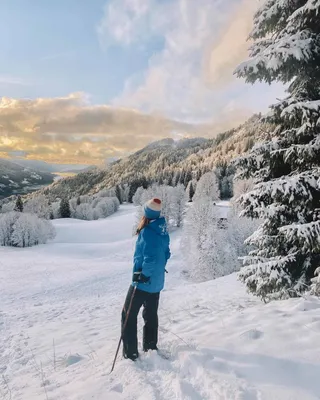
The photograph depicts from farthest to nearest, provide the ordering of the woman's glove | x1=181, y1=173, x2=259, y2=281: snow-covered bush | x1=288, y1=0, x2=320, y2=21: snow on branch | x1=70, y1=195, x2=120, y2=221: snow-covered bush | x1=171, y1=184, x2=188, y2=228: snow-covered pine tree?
x1=70, y1=195, x2=120, y2=221: snow-covered bush, x1=171, y1=184, x2=188, y2=228: snow-covered pine tree, x1=181, y1=173, x2=259, y2=281: snow-covered bush, x1=288, y1=0, x2=320, y2=21: snow on branch, the woman's glove

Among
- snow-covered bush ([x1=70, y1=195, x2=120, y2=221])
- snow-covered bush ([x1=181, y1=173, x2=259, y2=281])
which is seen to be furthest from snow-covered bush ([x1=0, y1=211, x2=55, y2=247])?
snow-covered bush ([x1=70, y1=195, x2=120, y2=221])

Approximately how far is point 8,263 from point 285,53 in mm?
39906

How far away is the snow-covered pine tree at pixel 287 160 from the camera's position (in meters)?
5.92

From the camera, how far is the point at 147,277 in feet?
16.1

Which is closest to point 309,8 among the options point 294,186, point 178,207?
point 294,186

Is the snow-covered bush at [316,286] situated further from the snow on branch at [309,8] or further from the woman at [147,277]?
the snow on branch at [309,8]

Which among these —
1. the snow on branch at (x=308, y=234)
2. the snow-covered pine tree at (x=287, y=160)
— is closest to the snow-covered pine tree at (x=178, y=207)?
the snow-covered pine tree at (x=287, y=160)

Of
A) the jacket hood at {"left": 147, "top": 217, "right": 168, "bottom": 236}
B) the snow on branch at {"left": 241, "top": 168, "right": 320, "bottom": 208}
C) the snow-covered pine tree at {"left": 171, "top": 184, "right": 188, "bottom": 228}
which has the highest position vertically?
the snow-covered pine tree at {"left": 171, "top": 184, "right": 188, "bottom": 228}

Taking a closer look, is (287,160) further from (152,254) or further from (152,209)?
Answer: (152,254)

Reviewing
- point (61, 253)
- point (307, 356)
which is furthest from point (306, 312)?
point (61, 253)

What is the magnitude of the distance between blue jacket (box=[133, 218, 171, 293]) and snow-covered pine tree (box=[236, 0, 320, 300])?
252 centimetres

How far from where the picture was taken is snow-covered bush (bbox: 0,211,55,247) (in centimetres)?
6562

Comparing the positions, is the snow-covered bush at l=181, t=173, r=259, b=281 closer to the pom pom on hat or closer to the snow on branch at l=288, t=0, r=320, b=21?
the snow on branch at l=288, t=0, r=320, b=21

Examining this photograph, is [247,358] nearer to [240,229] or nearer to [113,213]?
[240,229]
